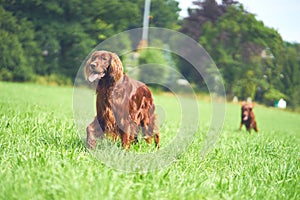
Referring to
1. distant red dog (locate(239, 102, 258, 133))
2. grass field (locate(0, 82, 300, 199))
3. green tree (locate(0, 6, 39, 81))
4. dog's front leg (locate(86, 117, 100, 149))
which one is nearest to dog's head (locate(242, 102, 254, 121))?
distant red dog (locate(239, 102, 258, 133))

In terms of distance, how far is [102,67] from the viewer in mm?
3240

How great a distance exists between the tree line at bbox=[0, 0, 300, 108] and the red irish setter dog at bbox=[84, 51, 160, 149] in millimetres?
12445

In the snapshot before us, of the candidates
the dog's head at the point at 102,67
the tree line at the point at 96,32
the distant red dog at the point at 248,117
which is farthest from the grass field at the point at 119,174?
the tree line at the point at 96,32

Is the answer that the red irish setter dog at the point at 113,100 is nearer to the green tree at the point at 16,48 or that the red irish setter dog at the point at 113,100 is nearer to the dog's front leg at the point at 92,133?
the dog's front leg at the point at 92,133

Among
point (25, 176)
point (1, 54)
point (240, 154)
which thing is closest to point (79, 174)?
point (25, 176)

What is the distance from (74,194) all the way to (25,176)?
1.42 feet

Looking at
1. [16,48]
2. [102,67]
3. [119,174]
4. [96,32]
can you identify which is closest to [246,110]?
[102,67]

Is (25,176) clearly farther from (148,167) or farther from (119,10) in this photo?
(119,10)

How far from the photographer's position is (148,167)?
9.61 feet

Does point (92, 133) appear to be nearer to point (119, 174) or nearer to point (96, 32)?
point (119, 174)

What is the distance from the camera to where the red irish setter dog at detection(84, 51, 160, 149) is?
3264mm

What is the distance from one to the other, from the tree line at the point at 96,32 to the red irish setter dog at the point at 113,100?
12.4m

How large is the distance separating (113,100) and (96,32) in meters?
17.9

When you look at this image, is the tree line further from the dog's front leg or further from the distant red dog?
the dog's front leg
